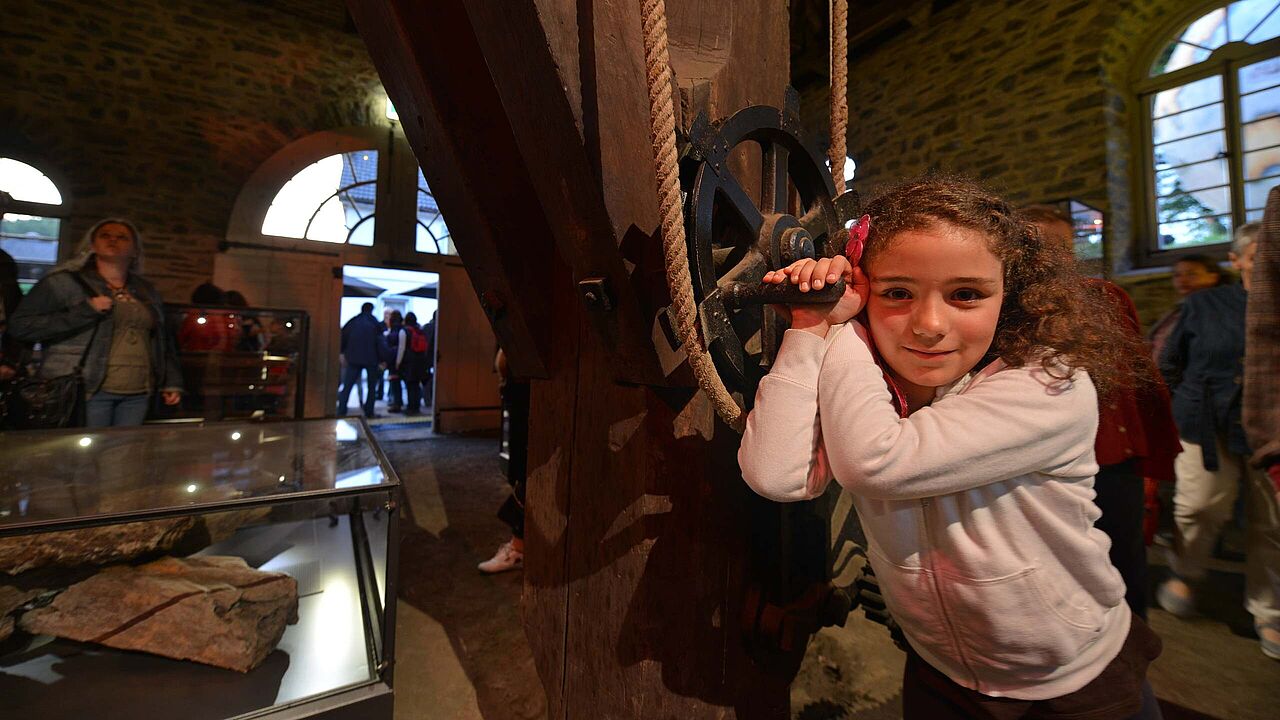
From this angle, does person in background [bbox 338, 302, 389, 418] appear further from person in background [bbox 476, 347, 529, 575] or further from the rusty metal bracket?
the rusty metal bracket

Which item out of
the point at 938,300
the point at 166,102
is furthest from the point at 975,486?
the point at 166,102

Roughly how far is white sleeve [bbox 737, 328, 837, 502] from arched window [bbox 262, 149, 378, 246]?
26.5 feet

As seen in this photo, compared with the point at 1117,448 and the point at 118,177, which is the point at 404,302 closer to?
the point at 118,177

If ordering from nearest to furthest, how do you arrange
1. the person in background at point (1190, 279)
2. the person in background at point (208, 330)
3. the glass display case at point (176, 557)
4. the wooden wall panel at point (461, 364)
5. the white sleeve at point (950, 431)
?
the white sleeve at point (950, 431) < the glass display case at point (176, 557) < the person in background at point (1190, 279) < the person in background at point (208, 330) < the wooden wall panel at point (461, 364)

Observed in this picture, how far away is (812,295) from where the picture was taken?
771mm

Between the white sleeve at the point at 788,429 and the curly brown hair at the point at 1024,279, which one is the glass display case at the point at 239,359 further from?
the curly brown hair at the point at 1024,279

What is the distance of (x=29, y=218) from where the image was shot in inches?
227

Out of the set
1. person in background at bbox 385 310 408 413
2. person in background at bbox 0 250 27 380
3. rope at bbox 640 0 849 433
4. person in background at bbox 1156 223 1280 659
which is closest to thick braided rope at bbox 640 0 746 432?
rope at bbox 640 0 849 433

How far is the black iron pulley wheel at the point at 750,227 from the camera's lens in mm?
818

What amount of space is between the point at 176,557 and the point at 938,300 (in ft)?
9.52

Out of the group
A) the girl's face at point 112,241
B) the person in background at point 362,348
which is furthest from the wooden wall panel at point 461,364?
the girl's face at point 112,241

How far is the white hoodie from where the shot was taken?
729 millimetres

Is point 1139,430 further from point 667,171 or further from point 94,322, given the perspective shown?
point 94,322

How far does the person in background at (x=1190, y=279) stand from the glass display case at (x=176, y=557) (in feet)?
13.0
